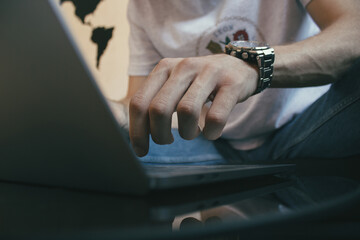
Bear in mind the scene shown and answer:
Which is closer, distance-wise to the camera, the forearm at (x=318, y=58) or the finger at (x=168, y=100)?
the finger at (x=168, y=100)

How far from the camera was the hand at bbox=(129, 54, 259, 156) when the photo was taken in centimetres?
40

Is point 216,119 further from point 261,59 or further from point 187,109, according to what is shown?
point 261,59

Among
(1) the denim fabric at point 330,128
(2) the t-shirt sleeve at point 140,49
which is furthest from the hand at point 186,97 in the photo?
(2) the t-shirt sleeve at point 140,49

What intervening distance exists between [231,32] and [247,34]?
0.17ft

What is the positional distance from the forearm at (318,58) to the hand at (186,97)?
0.12 metres

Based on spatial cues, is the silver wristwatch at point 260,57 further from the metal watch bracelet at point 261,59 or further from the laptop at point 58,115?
the laptop at point 58,115

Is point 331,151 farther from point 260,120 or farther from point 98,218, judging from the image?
point 98,218

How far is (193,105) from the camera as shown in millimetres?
401

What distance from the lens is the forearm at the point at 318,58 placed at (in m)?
0.56

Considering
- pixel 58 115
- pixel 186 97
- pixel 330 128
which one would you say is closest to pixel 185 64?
pixel 186 97

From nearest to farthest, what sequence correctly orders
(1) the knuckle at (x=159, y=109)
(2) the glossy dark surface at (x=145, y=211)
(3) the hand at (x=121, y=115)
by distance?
(2) the glossy dark surface at (x=145, y=211) < (1) the knuckle at (x=159, y=109) < (3) the hand at (x=121, y=115)

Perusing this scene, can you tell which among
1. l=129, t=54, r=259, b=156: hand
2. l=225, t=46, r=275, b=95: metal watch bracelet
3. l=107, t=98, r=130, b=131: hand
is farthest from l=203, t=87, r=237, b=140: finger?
l=107, t=98, r=130, b=131: hand

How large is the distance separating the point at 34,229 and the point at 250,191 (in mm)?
214

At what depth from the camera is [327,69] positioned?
59 centimetres
